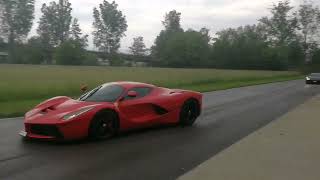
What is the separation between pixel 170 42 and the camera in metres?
140

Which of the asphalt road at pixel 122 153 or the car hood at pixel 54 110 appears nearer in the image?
the asphalt road at pixel 122 153

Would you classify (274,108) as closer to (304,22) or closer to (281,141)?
(281,141)

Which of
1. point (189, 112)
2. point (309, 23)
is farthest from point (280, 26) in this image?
point (189, 112)

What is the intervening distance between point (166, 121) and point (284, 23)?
119870 millimetres

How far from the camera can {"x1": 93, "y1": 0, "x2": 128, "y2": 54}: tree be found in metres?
151

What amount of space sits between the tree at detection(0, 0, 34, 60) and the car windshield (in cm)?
12157

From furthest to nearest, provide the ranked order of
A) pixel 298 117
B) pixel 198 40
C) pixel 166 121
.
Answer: pixel 198 40
pixel 298 117
pixel 166 121

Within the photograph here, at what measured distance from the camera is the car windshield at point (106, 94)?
35.8 feet

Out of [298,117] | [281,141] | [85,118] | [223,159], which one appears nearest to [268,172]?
[223,159]

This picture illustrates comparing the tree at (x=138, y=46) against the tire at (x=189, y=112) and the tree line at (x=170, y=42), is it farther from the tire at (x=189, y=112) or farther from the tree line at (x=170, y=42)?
the tire at (x=189, y=112)

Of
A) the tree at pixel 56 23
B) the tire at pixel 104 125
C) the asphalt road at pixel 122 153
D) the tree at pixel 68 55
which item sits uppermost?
the tree at pixel 56 23

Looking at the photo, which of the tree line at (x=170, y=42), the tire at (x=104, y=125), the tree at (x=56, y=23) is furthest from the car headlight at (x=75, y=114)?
the tree at (x=56, y=23)

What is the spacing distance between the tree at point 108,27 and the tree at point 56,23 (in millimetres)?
8474

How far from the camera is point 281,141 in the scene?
406 inches
